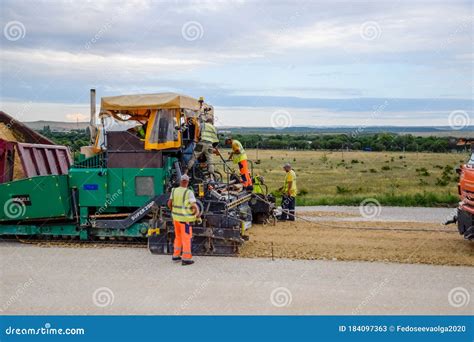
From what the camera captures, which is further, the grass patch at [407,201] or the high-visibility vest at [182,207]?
the grass patch at [407,201]

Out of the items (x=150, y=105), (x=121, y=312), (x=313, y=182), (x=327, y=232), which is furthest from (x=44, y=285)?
(x=313, y=182)

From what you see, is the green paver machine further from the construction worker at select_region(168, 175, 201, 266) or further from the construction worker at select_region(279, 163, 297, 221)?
the construction worker at select_region(279, 163, 297, 221)

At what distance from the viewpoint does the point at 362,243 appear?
1233 cm

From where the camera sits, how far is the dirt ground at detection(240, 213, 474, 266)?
1121 centimetres

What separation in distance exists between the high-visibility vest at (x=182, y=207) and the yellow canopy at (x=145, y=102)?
230cm

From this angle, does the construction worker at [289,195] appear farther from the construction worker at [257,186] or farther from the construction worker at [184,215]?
the construction worker at [184,215]

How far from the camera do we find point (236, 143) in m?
14.0

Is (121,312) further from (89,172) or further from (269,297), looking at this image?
(89,172)

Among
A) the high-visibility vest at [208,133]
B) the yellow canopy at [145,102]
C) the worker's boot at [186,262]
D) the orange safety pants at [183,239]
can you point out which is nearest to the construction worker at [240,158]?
the high-visibility vest at [208,133]

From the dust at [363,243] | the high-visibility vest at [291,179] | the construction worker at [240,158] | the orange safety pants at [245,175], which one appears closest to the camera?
the dust at [363,243]

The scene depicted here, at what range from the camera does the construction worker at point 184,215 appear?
36.3 ft

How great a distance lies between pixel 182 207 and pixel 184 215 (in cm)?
16

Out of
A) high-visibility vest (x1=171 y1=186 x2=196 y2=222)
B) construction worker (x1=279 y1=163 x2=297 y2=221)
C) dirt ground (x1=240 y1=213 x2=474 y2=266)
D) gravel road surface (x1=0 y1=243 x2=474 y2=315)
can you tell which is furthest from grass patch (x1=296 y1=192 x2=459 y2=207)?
high-visibility vest (x1=171 y1=186 x2=196 y2=222)

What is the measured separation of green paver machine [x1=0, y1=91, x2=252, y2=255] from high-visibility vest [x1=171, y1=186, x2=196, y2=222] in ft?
3.42
